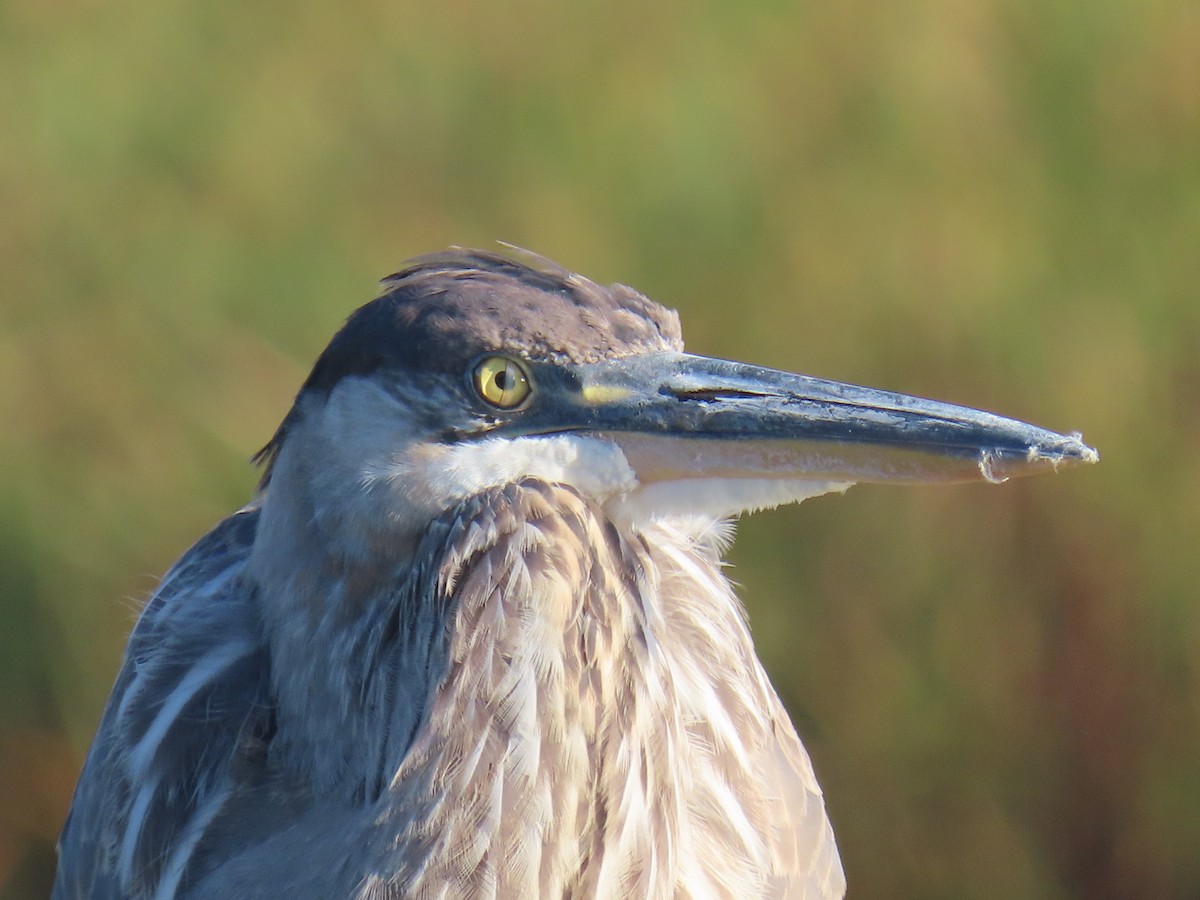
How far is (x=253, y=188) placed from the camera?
3.23 metres

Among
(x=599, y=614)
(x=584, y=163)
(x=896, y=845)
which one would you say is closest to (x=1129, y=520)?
(x=896, y=845)

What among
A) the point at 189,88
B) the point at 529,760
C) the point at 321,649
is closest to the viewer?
the point at 529,760

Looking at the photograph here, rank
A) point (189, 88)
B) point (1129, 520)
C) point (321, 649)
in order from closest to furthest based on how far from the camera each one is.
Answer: point (321, 649), point (1129, 520), point (189, 88)

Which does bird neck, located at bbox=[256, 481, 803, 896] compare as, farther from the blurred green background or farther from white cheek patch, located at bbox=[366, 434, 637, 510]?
the blurred green background

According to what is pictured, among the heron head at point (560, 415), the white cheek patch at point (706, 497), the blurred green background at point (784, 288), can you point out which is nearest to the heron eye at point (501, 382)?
the heron head at point (560, 415)

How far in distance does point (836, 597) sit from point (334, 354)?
167cm

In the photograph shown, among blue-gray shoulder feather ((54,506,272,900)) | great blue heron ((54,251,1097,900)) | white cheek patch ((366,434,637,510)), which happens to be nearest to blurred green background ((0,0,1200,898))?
blue-gray shoulder feather ((54,506,272,900))

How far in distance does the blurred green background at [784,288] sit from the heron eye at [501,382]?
60.0 inches

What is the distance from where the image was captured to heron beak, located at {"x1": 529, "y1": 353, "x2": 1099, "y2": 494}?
1602mm

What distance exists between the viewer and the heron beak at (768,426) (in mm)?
1602

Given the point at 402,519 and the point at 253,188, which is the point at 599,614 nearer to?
the point at 402,519

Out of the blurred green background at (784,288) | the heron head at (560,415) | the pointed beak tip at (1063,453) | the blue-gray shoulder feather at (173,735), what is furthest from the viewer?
the blurred green background at (784,288)

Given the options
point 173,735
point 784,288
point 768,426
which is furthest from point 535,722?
point 784,288

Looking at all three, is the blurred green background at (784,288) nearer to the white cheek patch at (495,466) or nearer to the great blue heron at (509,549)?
the great blue heron at (509,549)
